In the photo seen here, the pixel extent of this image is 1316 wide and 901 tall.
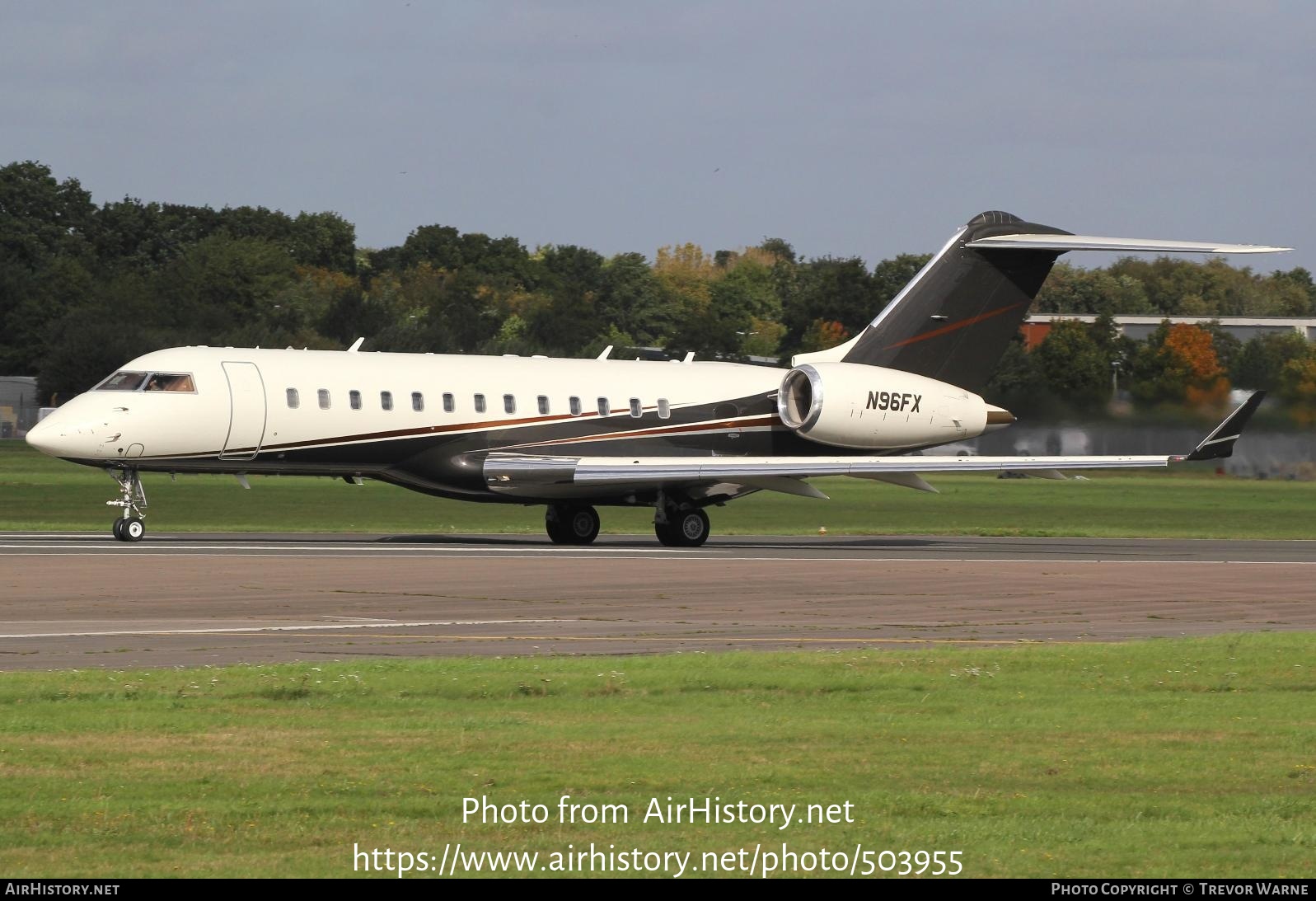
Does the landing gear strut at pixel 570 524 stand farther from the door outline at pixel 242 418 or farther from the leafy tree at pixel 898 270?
the leafy tree at pixel 898 270

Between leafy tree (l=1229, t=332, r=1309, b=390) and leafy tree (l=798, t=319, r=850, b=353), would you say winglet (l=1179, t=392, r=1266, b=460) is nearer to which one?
leafy tree (l=1229, t=332, r=1309, b=390)

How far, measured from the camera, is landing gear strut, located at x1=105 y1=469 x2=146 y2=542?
30.9 metres

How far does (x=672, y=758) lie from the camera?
35.1 feet

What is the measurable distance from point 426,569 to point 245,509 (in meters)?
20.0

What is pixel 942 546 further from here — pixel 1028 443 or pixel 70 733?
pixel 70 733

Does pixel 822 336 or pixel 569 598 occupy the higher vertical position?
pixel 822 336

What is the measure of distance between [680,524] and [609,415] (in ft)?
8.17

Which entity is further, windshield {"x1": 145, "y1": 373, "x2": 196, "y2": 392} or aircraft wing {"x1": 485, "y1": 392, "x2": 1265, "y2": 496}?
aircraft wing {"x1": 485, "y1": 392, "x2": 1265, "y2": 496}

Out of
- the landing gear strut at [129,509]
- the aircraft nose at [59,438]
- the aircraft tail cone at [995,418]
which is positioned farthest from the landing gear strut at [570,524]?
the aircraft nose at [59,438]

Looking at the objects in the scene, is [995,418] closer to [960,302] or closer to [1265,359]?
[960,302]

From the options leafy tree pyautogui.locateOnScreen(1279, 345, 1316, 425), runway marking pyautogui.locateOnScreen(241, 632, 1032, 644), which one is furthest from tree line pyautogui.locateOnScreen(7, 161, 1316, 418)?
runway marking pyautogui.locateOnScreen(241, 632, 1032, 644)

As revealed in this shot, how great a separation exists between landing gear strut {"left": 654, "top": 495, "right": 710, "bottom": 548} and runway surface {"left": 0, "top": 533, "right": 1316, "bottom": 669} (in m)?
0.66

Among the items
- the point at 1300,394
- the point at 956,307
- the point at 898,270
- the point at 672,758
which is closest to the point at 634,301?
the point at 898,270

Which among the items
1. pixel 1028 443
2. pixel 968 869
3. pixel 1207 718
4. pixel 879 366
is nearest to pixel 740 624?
pixel 1207 718
